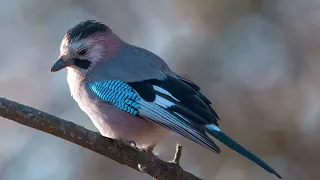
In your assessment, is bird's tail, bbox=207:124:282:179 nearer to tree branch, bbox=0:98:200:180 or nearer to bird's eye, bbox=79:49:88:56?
tree branch, bbox=0:98:200:180

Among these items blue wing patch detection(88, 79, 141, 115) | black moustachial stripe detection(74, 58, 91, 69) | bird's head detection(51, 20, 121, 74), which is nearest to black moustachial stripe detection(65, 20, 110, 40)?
bird's head detection(51, 20, 121, 74)

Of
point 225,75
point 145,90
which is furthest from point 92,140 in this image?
point 225,75

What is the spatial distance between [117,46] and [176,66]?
3715mm

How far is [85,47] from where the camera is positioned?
13.3 ft

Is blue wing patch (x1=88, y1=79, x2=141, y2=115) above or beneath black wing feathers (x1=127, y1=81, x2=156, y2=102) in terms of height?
beneath

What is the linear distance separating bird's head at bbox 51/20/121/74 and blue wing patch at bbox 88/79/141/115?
6.6 inches

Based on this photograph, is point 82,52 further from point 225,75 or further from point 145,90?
point 225,75

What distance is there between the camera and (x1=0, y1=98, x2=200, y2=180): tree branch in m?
3.23

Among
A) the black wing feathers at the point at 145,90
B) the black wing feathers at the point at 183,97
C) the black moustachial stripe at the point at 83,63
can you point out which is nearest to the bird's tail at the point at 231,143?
the black wing feathers at the point at 183,97

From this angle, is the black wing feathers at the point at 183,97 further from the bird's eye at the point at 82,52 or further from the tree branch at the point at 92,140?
the bird's eye at the point at 82,52

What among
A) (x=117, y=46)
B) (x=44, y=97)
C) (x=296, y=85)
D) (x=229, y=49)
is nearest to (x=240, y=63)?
(x=229, y=49)

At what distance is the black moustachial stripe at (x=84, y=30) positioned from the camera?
13.1ft

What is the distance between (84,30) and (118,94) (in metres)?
0.46

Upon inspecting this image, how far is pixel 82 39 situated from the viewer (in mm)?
4012
